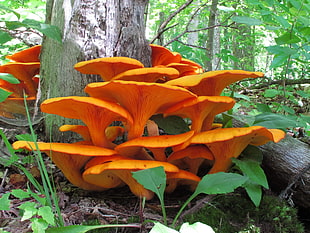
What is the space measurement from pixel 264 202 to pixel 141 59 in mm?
1975

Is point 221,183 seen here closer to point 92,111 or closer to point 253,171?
point 253,171

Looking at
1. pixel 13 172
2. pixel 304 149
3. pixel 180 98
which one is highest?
pixel 180 98

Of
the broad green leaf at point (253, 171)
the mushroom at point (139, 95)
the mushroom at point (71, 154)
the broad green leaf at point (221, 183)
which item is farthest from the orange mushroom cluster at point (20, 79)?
the broad green leaf at point (253, 171)

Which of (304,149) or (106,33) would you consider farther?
(106,33)

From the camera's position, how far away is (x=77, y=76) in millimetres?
2875

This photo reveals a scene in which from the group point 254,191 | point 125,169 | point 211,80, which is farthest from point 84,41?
point 254,191

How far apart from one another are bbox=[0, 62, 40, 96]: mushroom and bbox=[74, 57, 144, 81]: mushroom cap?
3.85 ft

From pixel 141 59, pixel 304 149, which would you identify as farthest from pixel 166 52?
pixel 304 149

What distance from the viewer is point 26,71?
3.40 m

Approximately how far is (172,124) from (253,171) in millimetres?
896

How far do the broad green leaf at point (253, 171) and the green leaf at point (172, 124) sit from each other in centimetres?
62

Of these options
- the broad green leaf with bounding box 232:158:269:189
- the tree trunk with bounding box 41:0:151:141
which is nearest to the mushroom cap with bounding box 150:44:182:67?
the tree trunk with bounding box 41:0:151:141

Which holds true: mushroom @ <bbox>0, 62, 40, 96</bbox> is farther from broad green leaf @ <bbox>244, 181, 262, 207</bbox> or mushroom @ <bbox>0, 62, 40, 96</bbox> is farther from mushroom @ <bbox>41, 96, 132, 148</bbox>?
broad green leaf @ <bbox>244, 181, 262, 207</bbox>

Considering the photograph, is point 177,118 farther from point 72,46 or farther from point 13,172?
point 13,172
